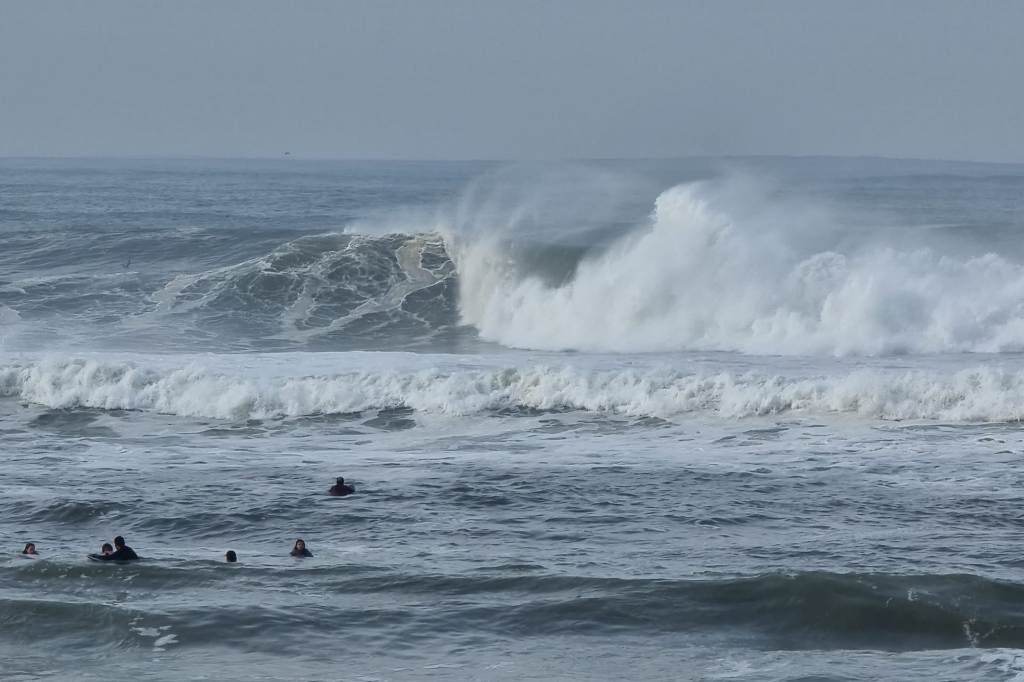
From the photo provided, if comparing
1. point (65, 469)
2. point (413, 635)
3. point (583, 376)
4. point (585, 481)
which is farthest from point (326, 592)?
point (583, 376)

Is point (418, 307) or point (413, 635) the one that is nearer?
point (413, 635)

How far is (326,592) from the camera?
15875 mm

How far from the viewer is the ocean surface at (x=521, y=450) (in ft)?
48.5

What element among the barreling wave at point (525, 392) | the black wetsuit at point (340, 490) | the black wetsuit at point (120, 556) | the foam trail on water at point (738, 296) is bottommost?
the black wetsuit at point (120, 556)

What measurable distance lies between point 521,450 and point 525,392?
3807mm

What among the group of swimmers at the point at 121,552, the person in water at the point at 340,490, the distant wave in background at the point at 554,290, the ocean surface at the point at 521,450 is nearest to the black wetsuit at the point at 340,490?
the person in water at the point at 340,490

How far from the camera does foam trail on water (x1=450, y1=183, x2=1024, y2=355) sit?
107 ft

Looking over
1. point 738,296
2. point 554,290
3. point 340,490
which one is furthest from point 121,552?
point 554,290

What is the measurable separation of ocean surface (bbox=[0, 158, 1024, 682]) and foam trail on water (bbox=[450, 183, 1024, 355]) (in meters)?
0.12

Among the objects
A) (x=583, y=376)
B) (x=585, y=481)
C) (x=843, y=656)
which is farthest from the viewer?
(x=583, y=376)

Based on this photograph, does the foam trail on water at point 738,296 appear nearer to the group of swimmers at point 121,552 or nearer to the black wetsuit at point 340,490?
the black wetsuit at point 340,490

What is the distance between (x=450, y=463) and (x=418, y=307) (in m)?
16.6

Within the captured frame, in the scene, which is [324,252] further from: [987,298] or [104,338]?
[987,298]

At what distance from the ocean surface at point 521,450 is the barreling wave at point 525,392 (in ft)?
0.25
